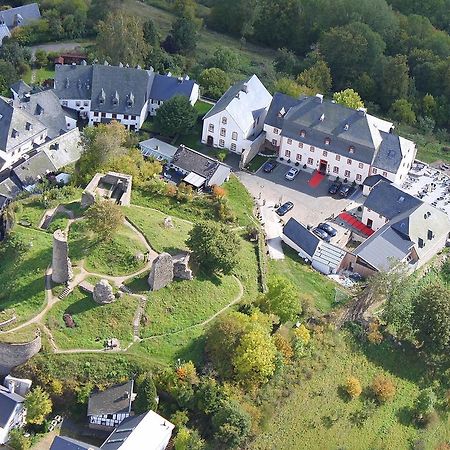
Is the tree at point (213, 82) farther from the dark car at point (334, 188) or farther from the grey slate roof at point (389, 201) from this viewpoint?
the grey slate roof at point (389, 201)

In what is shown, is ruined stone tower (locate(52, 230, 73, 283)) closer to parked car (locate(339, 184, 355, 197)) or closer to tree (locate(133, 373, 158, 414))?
tree (locate(133, 373, 158, 414))

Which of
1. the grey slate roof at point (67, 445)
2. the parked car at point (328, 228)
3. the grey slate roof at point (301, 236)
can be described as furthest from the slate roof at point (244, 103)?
the grey slate roof at point (67, 445)

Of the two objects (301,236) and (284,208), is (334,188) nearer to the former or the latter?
(284,208)

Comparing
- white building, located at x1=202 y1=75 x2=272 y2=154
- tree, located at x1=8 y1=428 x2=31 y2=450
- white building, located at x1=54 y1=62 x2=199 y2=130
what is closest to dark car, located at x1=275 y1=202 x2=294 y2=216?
white building, located at x1=202 y1=75 x2=272 y2=154

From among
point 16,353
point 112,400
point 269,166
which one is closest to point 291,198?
point 269,166

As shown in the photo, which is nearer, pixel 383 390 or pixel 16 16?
pixel 383 390

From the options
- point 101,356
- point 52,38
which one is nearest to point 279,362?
point 101,356
